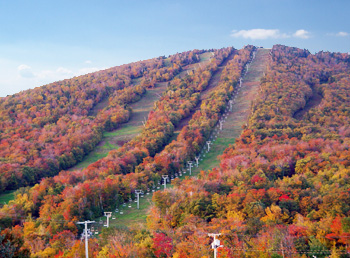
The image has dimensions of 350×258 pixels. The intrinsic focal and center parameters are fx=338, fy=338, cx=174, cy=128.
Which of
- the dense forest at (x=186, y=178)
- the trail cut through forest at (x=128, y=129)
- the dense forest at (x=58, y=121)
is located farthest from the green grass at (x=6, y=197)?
the trail cut through forest at (x=128, y=129)

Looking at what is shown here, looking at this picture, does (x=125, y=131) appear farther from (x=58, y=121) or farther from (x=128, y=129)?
(x=58, y=121)

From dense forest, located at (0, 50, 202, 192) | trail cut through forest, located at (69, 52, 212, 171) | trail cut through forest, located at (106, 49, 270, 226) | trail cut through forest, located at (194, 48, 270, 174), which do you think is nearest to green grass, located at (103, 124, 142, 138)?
trail cut through forest, located at (69, 52, 212, 171)

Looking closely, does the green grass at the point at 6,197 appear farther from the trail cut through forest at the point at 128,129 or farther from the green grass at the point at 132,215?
the green grass at the point at 132,215

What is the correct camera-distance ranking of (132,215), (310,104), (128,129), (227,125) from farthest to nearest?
(310,104) < (128,129) < (227,125) < (132,215)

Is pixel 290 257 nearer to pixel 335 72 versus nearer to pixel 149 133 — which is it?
pixel 149 133

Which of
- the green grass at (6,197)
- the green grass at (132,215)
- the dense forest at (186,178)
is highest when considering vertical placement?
the dense forest at (186,178)

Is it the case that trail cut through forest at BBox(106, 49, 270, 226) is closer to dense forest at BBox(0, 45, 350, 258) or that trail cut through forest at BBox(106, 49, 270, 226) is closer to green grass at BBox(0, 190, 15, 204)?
dense forest at BBox(0, 45, 350, 258)

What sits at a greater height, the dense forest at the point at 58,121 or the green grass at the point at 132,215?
the dense forest at the point at 58,121

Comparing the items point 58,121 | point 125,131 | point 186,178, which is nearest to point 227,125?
point 125,131
